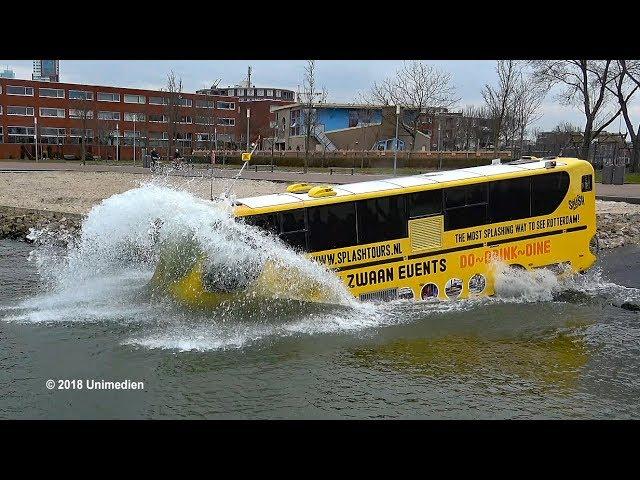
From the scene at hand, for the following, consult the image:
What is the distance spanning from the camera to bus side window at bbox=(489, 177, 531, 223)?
568 inches

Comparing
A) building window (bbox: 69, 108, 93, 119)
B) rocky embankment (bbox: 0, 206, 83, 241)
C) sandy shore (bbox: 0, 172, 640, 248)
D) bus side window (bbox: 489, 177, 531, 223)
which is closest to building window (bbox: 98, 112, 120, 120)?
building window (bbox: 69, 108, 93, 119)

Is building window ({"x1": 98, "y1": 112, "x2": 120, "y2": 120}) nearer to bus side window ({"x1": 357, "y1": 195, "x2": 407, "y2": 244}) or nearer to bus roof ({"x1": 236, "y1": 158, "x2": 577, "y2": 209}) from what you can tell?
bus roof ({"x1": 236, "y1": 158, "x2": 577, "y2": 209})

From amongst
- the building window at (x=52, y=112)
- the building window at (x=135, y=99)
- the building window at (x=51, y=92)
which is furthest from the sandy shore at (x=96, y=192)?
the building window at (x=135, y=99)

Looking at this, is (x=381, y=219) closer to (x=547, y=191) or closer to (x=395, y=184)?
(x=395, y=184)

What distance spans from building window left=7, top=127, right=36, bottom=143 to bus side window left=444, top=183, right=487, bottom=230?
→ 84484 mm

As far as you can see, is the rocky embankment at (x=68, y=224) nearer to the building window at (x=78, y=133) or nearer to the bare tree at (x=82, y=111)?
the bare tree at (x=82, y=111)

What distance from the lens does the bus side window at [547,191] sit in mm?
14688

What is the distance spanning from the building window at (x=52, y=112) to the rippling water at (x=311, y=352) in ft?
266

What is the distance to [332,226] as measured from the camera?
44.0 feet

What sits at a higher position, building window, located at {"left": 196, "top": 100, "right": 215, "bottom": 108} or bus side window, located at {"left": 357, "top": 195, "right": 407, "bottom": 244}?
building window, located at {"left": 196, "top": 100, "right": 215, "bottom": 108}

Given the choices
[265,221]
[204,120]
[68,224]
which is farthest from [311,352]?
[204,120]
